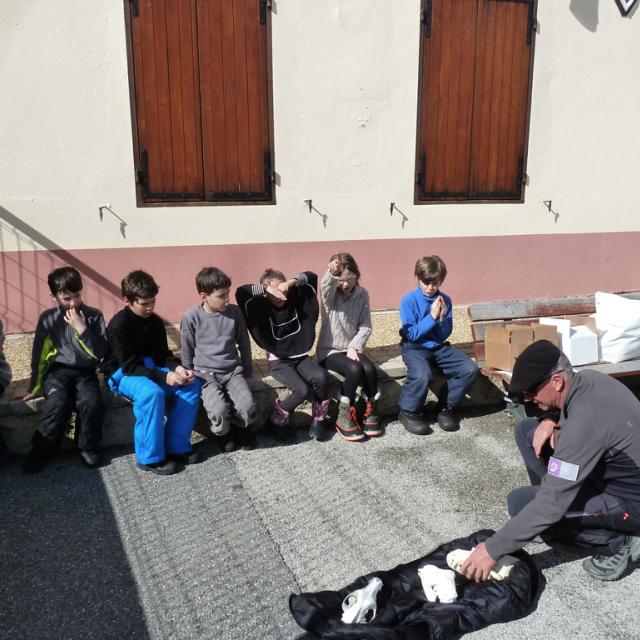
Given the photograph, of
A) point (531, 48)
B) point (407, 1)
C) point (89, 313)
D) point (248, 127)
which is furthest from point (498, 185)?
point (89, 313)

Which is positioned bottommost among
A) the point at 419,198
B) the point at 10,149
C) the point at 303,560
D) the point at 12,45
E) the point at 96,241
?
the point at 303,560

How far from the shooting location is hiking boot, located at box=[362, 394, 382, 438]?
4445mm

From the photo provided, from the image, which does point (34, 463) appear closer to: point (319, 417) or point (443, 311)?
point (319, 417)

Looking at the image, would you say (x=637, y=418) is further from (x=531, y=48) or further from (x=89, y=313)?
(x=531, y=48)

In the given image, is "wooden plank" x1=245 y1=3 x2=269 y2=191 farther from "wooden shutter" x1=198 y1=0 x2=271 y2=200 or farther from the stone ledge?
the stone ledge

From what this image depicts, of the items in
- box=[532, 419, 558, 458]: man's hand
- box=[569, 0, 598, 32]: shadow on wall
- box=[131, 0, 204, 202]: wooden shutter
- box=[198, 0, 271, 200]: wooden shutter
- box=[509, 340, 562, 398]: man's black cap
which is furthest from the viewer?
box=[569, 0, 598, 32]: shadow on wall

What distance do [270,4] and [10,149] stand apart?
2980 millimetres

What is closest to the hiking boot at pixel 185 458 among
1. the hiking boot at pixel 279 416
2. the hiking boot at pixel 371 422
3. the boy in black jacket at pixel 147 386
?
the boy in black jacket at pixel 147 386

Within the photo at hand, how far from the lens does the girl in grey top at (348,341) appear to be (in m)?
4.39

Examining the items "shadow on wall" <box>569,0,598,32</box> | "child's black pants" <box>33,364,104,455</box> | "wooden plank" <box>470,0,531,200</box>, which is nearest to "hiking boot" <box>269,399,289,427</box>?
"child's black pants" <box>33,364,104,455</box>

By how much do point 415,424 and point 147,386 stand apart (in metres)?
1.97

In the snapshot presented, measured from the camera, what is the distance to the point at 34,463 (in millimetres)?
3865

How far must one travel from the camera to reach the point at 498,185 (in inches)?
292

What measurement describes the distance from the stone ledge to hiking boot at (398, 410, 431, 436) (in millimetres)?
275
